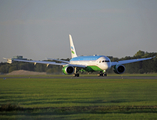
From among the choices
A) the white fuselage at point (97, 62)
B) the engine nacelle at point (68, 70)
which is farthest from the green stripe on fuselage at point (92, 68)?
the engine nacelle at point (68, 70)

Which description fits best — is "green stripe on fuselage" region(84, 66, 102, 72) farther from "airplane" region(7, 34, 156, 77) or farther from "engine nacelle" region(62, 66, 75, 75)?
"engine nacelle" region(62, 66, 75, 75)

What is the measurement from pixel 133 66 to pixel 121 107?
82338 mm

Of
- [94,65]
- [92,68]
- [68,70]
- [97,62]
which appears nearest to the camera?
[68,70]

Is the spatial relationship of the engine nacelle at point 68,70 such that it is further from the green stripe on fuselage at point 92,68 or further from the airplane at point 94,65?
the green stripe on fuselage at point 92,68

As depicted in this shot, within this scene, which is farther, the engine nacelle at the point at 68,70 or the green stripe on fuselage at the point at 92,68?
the green stripe on fuselage at the point at 92,68

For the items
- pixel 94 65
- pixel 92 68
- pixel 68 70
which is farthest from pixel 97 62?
pixel 68 70

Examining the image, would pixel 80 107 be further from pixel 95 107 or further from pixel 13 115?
pixel 13 115

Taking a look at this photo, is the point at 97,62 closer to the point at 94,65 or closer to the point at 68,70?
the point at 94,65

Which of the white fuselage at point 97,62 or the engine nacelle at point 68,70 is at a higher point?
the white fuselage at point 97,62

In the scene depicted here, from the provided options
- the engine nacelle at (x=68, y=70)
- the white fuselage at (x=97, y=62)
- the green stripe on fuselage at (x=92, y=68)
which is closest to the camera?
the engine nacelle at (x=68, y=70)

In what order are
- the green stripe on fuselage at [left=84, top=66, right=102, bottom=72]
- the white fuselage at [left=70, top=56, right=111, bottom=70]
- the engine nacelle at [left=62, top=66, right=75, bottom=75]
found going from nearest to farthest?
the engine nacelle at [left=62, top=66, right=75, bottom=75], the white fuselage at [left=70, top=56, right=111, bottom=70], the green stripe on fuselage at [left=84, top=66, right=102, bottom=72]

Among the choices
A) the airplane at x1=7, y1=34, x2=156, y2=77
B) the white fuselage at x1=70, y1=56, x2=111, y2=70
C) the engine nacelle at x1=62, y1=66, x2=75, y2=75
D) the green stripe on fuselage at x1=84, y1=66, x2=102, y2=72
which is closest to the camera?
the engine nacelle at x1=62, y1=66, x2=75, y2=75

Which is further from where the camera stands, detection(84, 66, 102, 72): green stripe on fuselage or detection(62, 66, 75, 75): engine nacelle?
detection(84, 66, 102, 72): green stripe on fuselage

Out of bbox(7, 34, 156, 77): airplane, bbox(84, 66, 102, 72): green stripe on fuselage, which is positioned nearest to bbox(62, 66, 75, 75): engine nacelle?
bbox(7, 34, 156, 77): airplane
